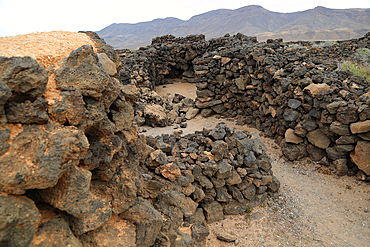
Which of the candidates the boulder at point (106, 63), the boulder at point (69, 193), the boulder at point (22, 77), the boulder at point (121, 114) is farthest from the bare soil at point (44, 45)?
the boulder at point (69, 193)

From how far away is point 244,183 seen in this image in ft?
20.6

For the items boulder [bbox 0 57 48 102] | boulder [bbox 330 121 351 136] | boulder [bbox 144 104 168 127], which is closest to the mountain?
boulder [bbox 144 104 168 127]

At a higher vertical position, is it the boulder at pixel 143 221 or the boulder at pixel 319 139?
the boulder at pixel 143 221

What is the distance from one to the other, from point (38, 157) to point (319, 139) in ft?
27.8

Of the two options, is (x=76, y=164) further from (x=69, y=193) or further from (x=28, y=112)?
(x=28, y=112)

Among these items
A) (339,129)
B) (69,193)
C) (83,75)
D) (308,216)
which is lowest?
(308,216)

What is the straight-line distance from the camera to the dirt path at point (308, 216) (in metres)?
5.33

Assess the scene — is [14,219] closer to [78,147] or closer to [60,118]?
[78,147]

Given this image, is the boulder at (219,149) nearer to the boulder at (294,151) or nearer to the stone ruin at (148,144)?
the stone ruin at (148,144)

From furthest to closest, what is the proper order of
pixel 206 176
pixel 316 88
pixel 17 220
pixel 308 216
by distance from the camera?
pixel 316 88 → pixel 308 216 → pixel 206 176 → pixel 17 220

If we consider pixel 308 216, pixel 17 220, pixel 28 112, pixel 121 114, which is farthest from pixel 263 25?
pixel 17 220

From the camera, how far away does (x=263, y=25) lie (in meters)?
82.7

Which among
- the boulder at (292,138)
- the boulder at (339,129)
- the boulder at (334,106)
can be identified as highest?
the boulder at (334,106)

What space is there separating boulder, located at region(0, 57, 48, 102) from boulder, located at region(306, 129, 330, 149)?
8.39 meters
